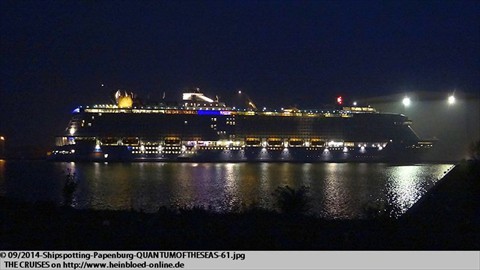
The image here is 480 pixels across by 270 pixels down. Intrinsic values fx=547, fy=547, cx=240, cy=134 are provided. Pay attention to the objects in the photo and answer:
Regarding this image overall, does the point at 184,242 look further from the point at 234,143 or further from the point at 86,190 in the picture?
the point at 234,143

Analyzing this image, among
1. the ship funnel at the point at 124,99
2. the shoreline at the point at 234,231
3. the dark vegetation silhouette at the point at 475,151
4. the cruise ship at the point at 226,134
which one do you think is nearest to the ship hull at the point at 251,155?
the cruise ship at the point at 226,134

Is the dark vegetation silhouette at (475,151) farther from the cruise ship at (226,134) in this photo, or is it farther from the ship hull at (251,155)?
the cruise ship at (226,134)

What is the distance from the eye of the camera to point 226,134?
2227 inches

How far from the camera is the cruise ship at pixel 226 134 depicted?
54.4 metres

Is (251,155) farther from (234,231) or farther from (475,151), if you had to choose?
(234,231)

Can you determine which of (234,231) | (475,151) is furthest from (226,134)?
(234,231)

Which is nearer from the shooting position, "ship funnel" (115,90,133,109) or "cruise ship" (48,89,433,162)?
"cruise ship" (48,89,433,162)

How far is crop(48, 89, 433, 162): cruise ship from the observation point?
179 ft

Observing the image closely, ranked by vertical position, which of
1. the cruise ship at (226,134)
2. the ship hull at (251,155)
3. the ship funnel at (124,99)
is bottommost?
the ship hull at (251,155)

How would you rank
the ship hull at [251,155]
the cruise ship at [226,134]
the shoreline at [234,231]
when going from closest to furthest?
the shoreline at [234,231], the ship hull at [251,155], the cruise ship at [226,134]

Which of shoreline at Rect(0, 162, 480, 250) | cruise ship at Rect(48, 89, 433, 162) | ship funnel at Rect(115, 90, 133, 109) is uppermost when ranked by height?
ship funnel at Rect(115, 90, 133, 109)

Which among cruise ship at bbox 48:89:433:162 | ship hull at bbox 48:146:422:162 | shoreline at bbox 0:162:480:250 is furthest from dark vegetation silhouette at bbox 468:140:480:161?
cruise ship at bbox 48:89:433:162

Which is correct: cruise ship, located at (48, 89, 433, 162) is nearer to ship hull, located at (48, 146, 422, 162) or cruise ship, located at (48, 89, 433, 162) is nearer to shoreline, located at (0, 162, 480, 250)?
ship hull, located at (48, 146, 422, 162)

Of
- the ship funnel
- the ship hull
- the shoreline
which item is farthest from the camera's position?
the ship funnel
